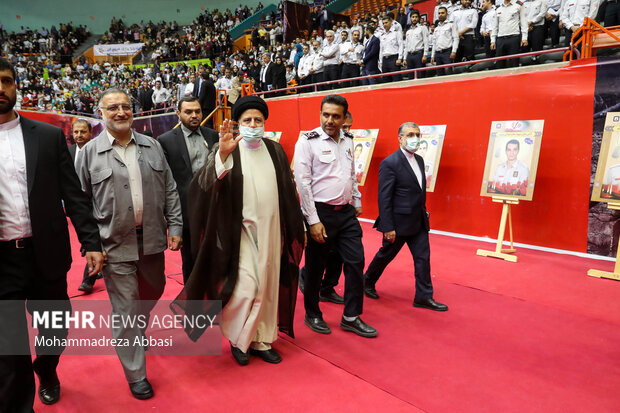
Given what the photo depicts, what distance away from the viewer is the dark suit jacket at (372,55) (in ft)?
27.4

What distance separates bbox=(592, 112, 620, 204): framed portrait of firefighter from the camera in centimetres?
436

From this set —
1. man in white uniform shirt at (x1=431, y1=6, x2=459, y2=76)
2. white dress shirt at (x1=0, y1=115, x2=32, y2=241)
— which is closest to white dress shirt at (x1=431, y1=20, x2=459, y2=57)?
man in white uniform shirt at (x1=431, y1=6, x2=459, y2=76)

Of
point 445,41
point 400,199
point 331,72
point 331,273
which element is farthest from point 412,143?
point 331,72

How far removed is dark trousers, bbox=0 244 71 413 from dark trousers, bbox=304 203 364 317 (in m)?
1.63

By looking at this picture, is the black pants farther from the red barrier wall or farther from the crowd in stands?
the crowd in stands

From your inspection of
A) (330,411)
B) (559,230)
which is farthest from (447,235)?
(330,411)

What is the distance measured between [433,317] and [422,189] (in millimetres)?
1046

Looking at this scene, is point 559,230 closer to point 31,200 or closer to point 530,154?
point 530,154

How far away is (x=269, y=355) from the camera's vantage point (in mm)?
2684

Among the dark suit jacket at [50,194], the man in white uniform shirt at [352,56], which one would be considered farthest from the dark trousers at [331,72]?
the dark suit jacket at [50,194]

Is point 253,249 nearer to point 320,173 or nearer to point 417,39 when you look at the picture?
point 320,173

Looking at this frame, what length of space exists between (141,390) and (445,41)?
7.20 m

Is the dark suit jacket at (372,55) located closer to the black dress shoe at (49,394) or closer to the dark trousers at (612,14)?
the dark trousers at (612,14)

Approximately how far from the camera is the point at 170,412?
7.06 ft
